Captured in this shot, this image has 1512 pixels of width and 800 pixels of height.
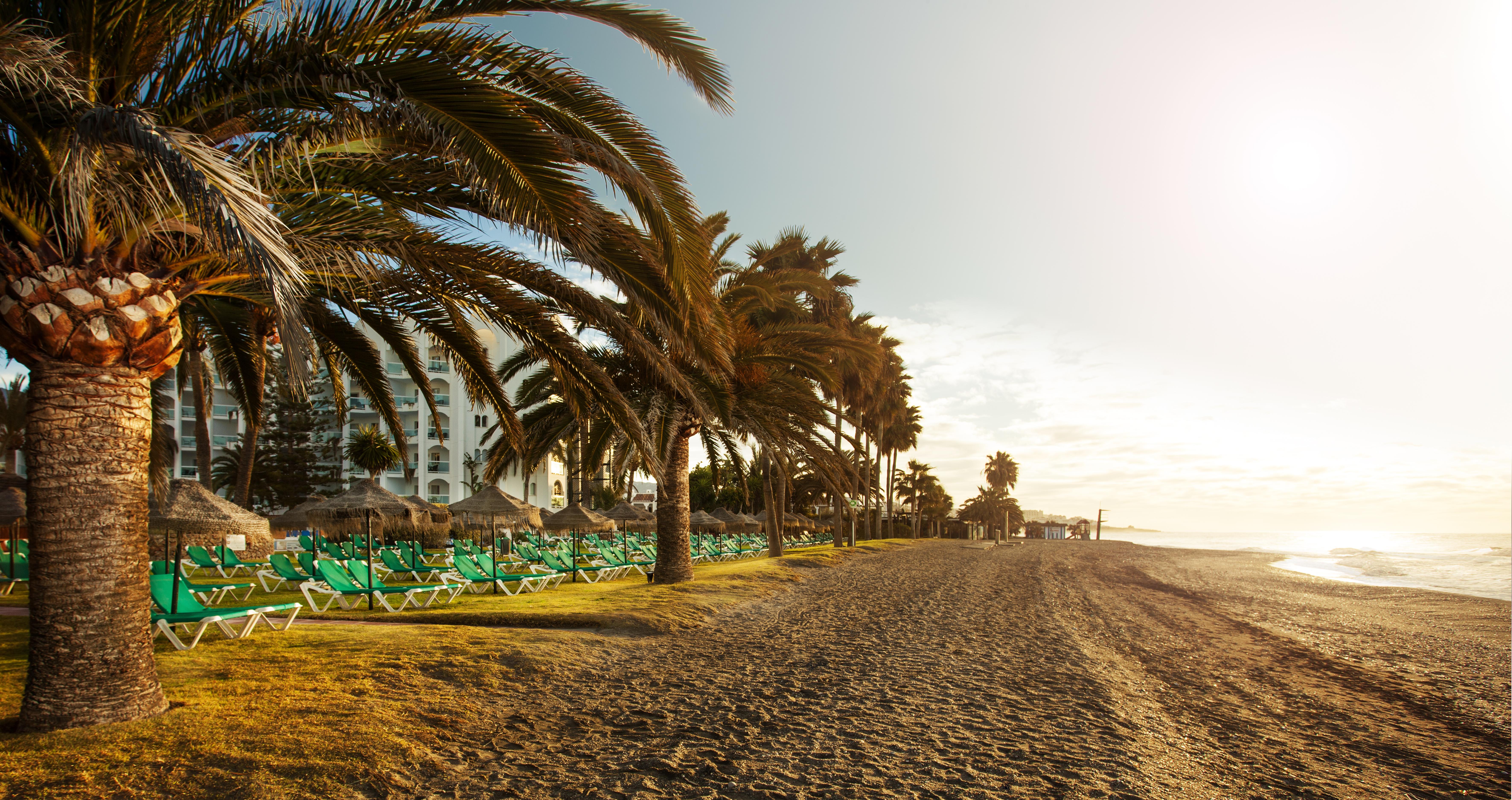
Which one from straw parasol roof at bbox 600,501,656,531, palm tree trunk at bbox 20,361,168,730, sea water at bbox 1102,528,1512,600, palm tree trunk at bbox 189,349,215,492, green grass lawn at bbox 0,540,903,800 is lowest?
sea water at bbox 1102,528,1512,600

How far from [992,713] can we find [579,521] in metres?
21.2

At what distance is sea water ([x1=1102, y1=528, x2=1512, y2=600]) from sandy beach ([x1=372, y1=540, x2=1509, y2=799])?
46.9 feet

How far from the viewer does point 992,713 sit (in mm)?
5738

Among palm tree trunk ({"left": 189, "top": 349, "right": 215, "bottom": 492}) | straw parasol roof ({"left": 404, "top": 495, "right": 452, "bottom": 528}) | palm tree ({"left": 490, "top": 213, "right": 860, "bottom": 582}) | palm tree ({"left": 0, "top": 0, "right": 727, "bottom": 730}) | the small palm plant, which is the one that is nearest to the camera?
palm tree ({"left": 0, "top": 0, "right": 727, "bottom": 730})

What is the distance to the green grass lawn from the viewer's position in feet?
12.2

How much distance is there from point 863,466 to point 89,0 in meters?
37.5

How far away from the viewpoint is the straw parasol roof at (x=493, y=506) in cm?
2408

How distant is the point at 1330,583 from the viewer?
75.0 feet

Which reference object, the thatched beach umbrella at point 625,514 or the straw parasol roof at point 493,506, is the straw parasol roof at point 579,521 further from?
the thatched beach umbrella at point 625,514

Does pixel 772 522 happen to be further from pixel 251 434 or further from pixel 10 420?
pixel 10 420

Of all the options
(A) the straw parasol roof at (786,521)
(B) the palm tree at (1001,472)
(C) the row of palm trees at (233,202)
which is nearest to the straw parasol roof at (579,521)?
(A) the straw parasol roof at (786,521)

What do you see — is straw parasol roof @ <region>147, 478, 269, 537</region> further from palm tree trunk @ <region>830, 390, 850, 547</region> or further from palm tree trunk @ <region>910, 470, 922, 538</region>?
palm tree trunk @ <region>910, 470, 922, 538</region>

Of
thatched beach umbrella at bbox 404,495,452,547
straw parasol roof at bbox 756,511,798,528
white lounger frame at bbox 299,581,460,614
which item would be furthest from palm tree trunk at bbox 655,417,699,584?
straw parasol roof at bbox 756,511,798,528

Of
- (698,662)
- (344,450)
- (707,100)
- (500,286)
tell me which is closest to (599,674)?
(698,662)
